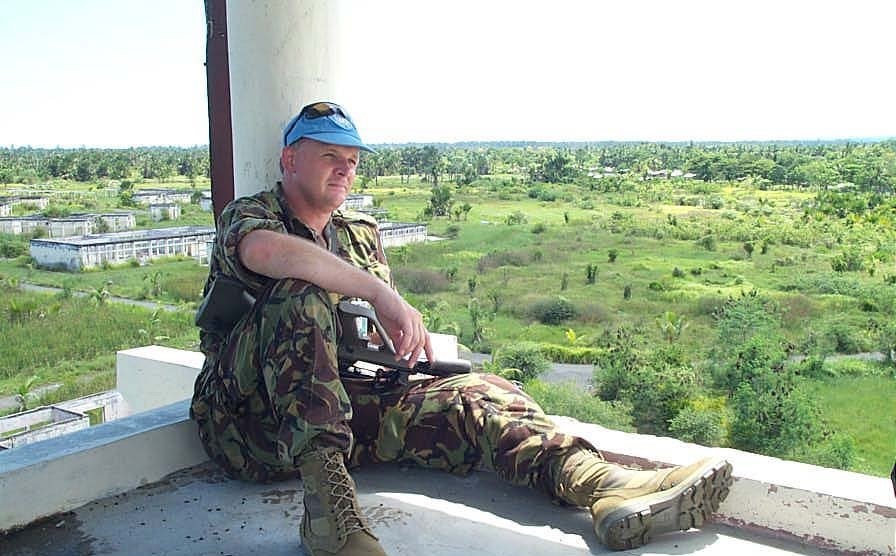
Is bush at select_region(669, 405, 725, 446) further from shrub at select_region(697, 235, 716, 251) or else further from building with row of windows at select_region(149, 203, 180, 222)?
shrub at select_region(697, 235, 716, 251)

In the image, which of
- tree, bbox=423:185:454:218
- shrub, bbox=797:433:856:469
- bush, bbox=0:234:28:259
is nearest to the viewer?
bush, bbox=0:234:28:259

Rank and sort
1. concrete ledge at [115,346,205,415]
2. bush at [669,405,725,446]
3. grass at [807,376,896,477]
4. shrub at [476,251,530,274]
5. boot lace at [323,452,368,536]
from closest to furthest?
boot lace at [323,452,368,536], concrete ledge at [115,346,205,415], grass at [807,376,896,477], bush at [669,405,725,446], shrub at [476,251,530,274]

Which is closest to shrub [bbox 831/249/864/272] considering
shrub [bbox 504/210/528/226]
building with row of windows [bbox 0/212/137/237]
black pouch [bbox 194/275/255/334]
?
shrub [bbox 504/210/528/226]

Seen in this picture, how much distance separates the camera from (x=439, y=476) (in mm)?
1969

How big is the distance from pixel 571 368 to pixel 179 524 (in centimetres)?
1799

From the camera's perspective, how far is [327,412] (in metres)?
1.53

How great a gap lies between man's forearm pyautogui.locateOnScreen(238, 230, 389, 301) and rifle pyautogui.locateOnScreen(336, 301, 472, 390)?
0.20 meters

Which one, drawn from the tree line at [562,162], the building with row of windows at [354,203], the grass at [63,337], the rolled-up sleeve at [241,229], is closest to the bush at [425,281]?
the tree line at [562,162]

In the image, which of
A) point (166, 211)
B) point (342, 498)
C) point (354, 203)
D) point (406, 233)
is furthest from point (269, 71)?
point (406, 233)

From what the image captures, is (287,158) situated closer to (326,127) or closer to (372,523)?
(326,127)

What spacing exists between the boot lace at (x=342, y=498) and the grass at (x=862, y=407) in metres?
12.8

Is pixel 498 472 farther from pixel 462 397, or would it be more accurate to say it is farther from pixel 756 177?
pixel 756 177

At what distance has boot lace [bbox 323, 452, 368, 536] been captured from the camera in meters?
1.50

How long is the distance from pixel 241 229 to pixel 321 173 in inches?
10.6
